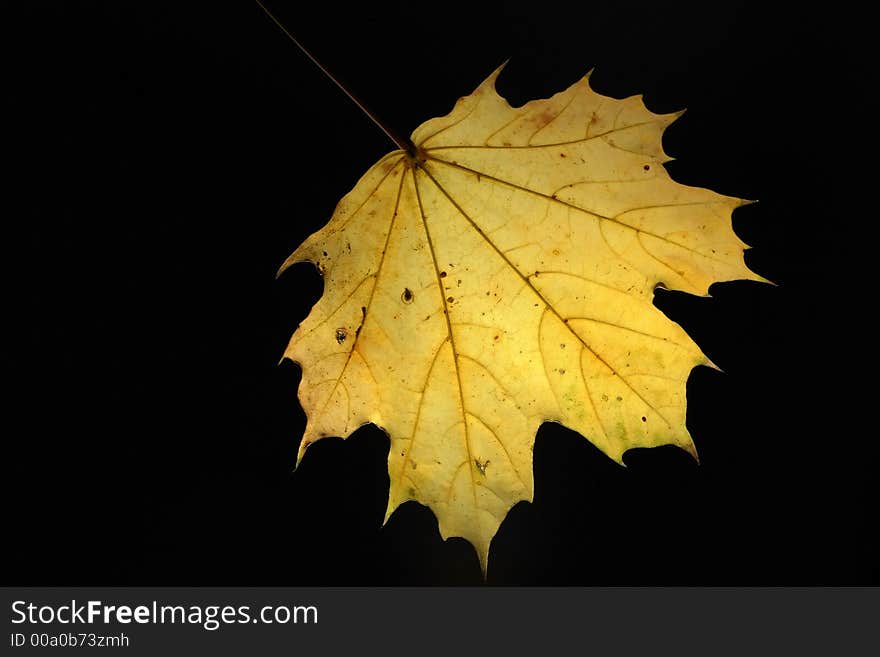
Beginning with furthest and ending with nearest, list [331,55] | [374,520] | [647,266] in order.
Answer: [374,520] → [331,55] → [647,266]

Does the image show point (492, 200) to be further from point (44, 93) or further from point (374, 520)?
point (44, 93)

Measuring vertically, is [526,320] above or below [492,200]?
below

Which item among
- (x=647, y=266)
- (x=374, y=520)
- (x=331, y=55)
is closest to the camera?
(x=647, y=266)

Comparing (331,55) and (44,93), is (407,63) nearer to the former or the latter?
(331,55)

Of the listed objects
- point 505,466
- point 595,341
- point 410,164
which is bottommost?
point 505,466

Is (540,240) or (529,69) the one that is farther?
(529,69)

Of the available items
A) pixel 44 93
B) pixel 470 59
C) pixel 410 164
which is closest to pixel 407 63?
pixel 470 59
